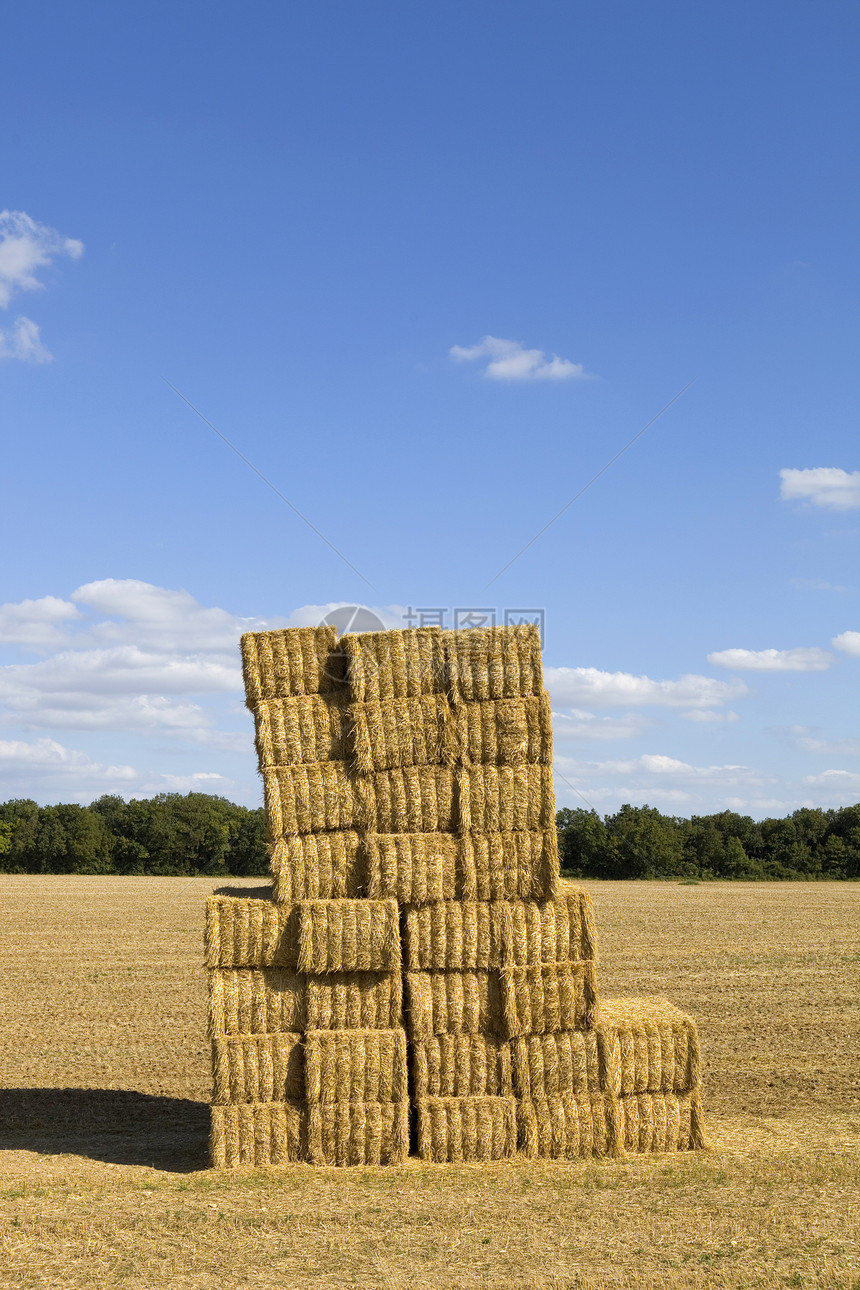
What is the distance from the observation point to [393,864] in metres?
9.69

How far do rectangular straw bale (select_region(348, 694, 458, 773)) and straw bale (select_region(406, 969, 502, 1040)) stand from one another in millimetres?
1946

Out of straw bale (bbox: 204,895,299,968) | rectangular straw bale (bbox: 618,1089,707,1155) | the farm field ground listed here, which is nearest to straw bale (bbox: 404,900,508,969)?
straw bale (bbox: 204,895,299,968)

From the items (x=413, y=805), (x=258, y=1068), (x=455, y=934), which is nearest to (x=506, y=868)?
(x=455, y=934)

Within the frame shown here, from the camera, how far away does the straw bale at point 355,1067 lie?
9469mm

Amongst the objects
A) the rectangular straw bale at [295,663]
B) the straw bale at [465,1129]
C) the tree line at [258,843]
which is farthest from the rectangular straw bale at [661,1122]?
the tree line at [258,843]

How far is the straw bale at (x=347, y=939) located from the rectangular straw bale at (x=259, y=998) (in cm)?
33

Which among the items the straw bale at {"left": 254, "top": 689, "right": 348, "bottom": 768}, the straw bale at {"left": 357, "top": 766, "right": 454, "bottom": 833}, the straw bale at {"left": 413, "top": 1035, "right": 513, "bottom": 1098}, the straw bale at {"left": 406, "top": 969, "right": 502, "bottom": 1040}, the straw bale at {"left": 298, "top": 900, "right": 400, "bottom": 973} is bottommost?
the straw bale at {"left": 413, "top": 1035, "right": 513, "bottom": 1098}

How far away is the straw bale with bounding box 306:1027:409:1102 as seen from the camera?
9.47 meters

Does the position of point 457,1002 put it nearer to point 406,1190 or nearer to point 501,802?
point 406,1190

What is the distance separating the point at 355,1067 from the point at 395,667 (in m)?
3.62

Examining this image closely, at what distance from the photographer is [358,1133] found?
948 centimetres

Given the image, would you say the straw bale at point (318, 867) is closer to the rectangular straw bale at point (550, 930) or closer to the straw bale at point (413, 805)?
the straw bale at point (413, 805)

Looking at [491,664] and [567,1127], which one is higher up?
[491,664]

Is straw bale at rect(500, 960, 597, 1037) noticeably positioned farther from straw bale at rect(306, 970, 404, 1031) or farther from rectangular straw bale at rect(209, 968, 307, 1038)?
rectangular straw bale at rect(209, 968, 307, 1038)
